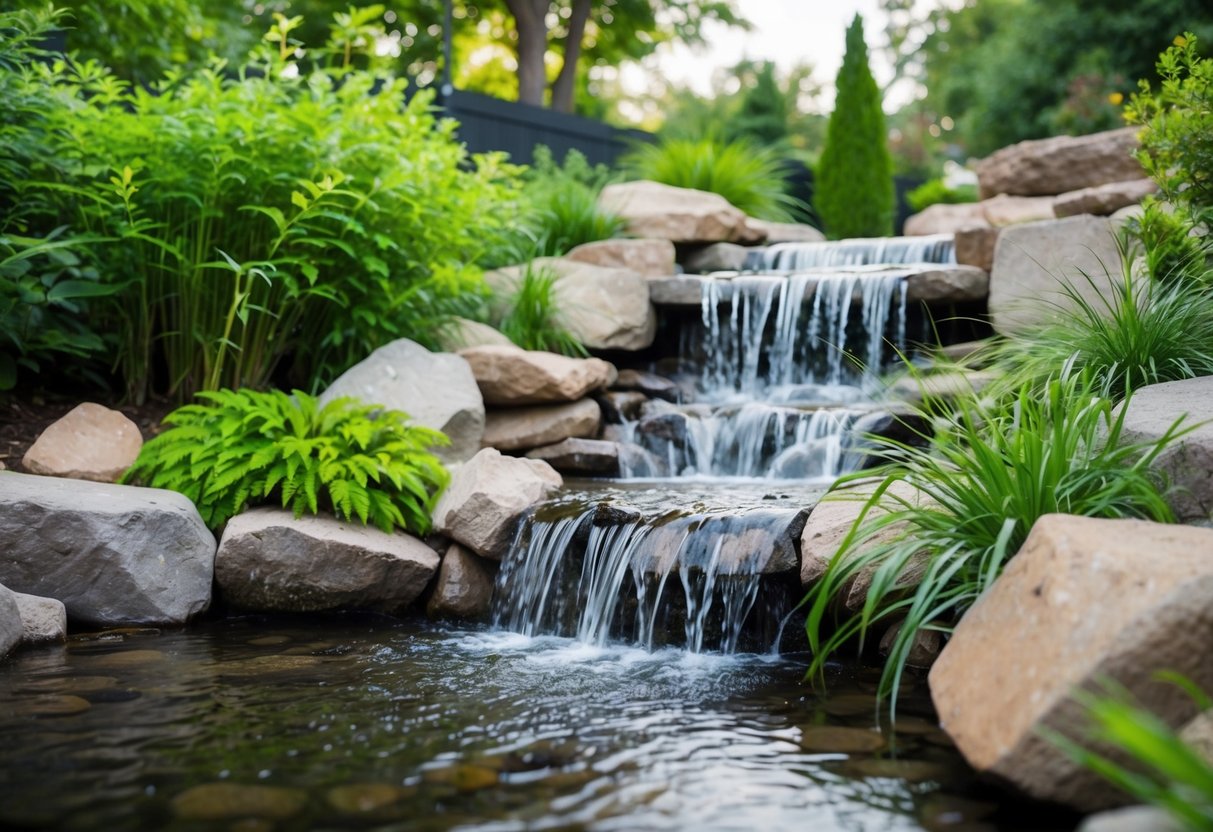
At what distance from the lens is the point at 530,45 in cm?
1706

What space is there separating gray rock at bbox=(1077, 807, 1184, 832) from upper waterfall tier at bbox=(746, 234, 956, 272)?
25.1ft

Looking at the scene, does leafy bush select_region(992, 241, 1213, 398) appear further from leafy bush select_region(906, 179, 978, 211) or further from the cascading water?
leafy bush select_region(906, 179, 978, 211)

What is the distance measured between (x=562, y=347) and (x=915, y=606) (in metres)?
4.89

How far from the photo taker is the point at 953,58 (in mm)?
32344

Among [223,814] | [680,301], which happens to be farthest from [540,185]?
[223,814]

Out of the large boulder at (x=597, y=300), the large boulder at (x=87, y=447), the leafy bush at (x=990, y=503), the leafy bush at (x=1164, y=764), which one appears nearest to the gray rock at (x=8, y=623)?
the large boulder at (x=87, y=447)

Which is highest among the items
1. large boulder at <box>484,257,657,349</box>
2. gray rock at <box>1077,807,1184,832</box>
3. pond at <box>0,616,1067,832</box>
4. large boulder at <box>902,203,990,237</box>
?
large boulder at <box>902,203,990,237</box>

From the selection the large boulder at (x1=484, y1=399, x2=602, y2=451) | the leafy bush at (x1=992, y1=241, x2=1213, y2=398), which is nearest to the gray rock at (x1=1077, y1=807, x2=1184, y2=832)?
the leafy bush at (x1=992, y1=241, x2=1213, y2=398)

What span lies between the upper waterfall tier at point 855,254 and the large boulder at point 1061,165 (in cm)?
265

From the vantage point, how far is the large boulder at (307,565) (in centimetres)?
469

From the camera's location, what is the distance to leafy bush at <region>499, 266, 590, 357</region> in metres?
7.56

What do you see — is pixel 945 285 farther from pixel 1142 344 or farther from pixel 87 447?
pixel 87 447

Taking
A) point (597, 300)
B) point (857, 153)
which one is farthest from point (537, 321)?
point (857, 153)

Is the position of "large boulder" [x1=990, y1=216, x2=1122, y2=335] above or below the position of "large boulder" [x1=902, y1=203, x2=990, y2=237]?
below
